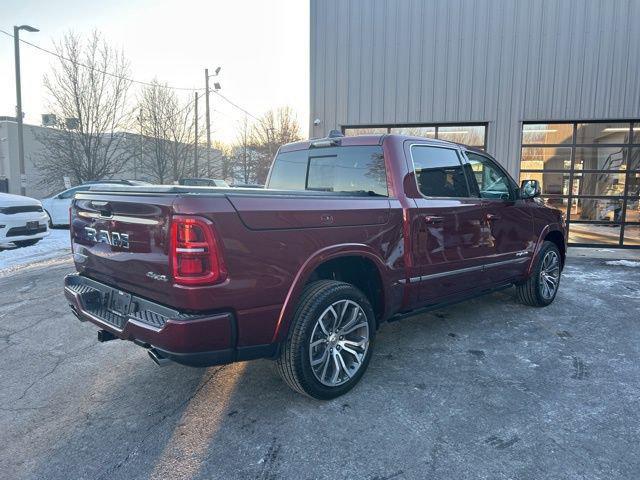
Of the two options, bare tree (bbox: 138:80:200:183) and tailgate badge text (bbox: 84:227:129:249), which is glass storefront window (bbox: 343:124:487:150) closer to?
tailgate badge text (bbox: 84:227:129:249)

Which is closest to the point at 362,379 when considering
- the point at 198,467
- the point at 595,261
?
the point at 198,467

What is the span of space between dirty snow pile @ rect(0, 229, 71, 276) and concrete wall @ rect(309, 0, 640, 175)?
6.90 metres

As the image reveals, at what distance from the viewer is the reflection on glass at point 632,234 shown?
415 inches

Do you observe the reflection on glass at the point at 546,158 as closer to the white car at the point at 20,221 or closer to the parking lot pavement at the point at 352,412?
the parking lot pavement at the point at 352,412

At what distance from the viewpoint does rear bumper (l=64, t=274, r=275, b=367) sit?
7.85 ft

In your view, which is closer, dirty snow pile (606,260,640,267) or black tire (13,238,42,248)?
dirty snow pile (606,260,640,267)

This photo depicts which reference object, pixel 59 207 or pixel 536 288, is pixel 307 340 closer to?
pixel 536 288

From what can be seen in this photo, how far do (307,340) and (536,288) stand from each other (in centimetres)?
355

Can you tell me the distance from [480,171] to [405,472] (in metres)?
3.13

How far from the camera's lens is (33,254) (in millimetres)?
9047

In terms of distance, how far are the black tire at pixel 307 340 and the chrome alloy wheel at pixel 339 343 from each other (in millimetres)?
37

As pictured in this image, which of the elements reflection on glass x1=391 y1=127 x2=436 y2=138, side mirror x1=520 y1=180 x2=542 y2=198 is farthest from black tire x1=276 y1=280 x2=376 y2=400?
reflection on glass x1=391 y1=127 x2=436 y2=138

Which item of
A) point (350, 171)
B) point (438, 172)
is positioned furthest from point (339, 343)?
point (438, 172)

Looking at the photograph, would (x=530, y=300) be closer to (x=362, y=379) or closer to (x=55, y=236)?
(x=362, y=379)
